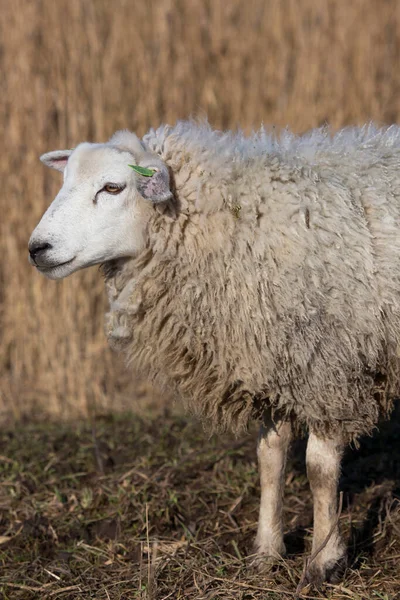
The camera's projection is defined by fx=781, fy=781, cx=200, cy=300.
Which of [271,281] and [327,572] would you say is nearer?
[271,281]

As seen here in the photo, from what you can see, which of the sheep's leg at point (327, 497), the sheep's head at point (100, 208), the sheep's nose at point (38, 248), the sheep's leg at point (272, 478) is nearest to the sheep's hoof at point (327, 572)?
the sheep's leg at point (327, 497)

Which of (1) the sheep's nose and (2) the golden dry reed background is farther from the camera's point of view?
(2) the golden dry reed background

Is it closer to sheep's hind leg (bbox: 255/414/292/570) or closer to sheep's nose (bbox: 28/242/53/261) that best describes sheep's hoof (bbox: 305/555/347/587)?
sheep's hind leg (bbox: 255/414/292/570)

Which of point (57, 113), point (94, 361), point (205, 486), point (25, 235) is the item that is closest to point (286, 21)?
point (57, 113)

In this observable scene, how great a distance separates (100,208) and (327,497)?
1097mm

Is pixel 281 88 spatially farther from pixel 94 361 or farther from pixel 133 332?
pixel 133 332

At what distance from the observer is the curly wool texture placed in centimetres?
220

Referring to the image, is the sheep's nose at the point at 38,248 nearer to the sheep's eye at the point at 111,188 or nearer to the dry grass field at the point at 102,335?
the sheep's eye at the point at 111,188

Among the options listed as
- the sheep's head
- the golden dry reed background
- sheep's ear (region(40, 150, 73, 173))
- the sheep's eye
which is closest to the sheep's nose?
the sheep's head

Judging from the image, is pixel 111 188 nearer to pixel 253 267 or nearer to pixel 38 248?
pixel 38 248

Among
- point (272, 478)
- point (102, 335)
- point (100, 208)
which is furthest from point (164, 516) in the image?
point (102, 335)

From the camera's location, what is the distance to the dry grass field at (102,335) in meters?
2.66

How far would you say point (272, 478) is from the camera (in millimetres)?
2576

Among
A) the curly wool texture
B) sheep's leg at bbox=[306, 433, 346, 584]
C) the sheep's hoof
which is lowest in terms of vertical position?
the sheep's hoof
